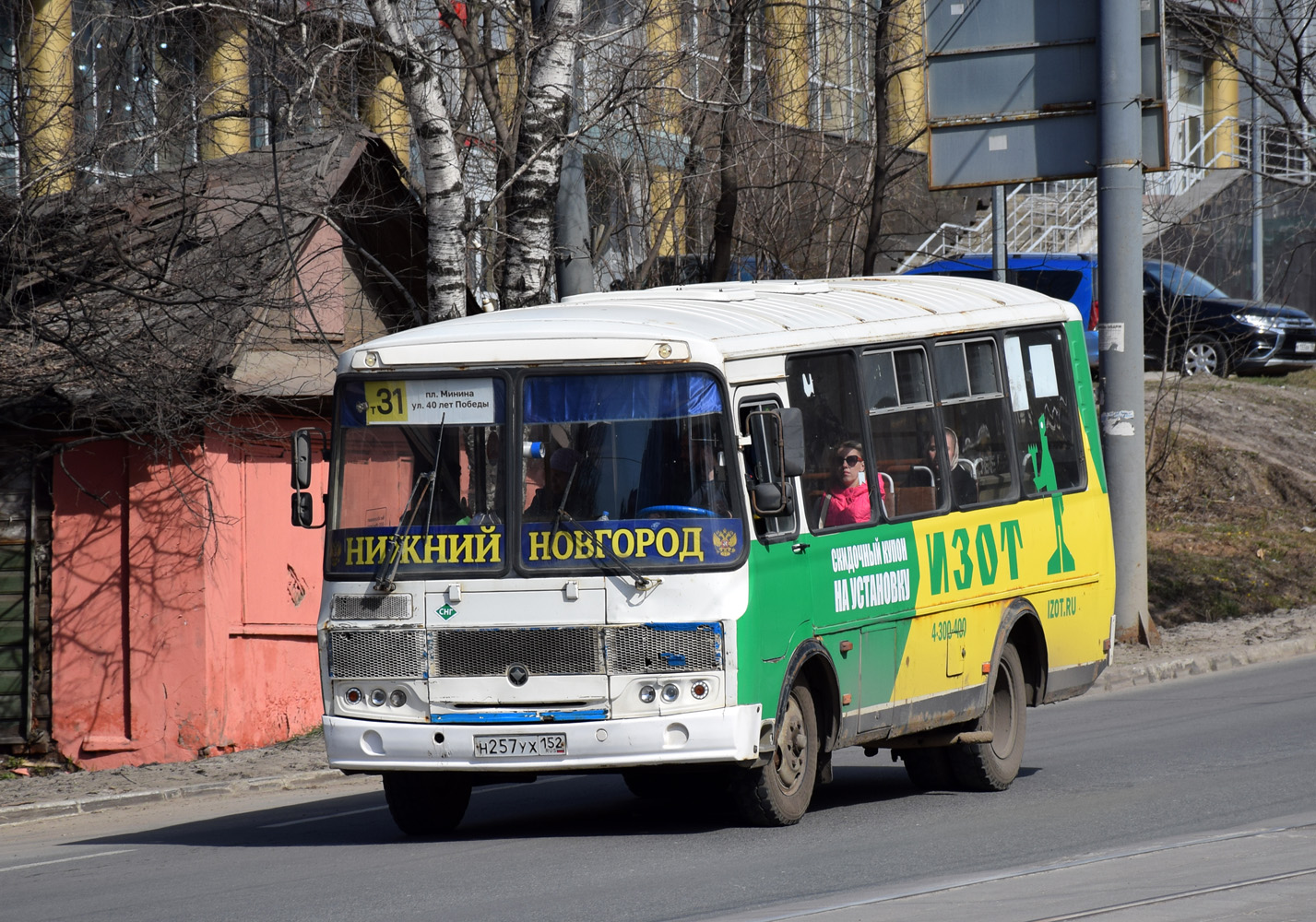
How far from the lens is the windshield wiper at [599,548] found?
8609mm

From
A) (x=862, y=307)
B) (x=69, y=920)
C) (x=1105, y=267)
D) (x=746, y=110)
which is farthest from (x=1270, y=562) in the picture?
(x=69, y=920)

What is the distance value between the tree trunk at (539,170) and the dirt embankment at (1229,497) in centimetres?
893

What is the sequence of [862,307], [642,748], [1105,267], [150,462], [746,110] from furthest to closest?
1. [746,110]
2. [1105,267]
3. [150,462]
4. [862,307]
5. [642,748]

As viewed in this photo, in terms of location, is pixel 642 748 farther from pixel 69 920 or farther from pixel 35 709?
pixel 35 709

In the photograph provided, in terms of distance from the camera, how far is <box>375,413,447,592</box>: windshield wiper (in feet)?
29.2

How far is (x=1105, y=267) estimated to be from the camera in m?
16.8

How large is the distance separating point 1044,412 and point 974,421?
0.90 m

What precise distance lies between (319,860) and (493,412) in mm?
2326

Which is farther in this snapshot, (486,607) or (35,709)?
(35,709)

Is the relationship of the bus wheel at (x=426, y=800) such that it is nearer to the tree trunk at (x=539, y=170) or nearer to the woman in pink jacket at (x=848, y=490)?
the woman in pink jacket at (x=848, y=490)

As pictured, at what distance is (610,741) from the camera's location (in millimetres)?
8547

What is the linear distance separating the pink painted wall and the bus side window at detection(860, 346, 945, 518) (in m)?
6.66

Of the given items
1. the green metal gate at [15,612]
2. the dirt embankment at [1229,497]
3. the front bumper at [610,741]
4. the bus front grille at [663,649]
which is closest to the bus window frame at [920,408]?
the bus front grille at [663,649]

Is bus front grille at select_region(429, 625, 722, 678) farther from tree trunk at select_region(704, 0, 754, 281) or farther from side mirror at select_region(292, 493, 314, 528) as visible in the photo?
tree trunk at select_region(704, 0, 754, 281)
